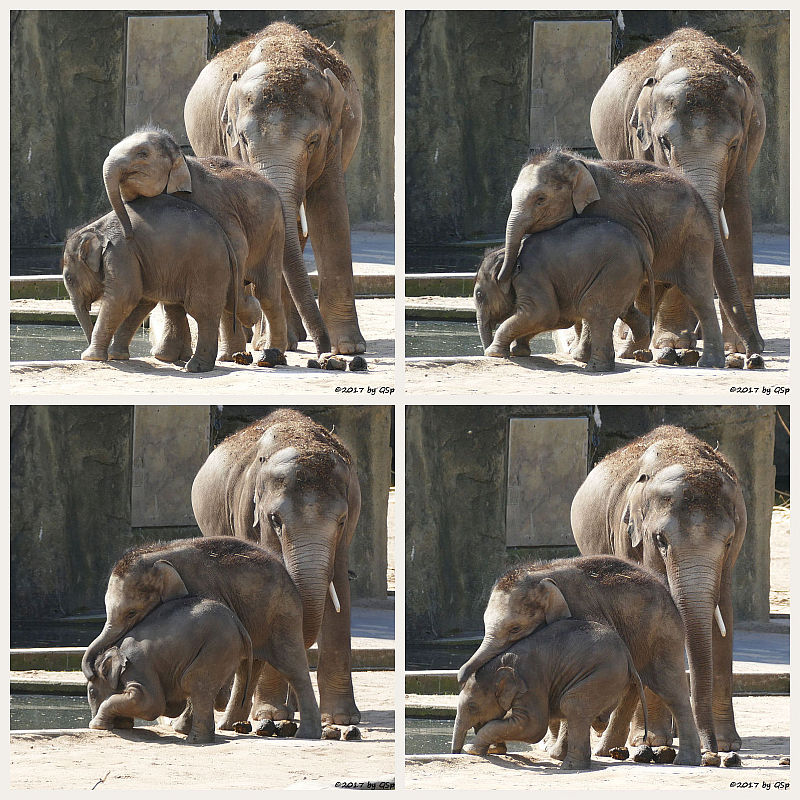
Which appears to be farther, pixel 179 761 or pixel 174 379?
pixel 174 379

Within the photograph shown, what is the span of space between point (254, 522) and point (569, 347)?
2460 mm

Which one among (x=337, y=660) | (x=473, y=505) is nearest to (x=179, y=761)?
(x=337, y=660)

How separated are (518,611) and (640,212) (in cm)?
247

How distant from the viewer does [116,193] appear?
834 centimetres

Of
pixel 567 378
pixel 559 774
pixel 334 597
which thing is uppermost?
pixel 567 378

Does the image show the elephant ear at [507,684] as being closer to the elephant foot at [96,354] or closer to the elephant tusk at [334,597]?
the elephant tusk at [334,597]

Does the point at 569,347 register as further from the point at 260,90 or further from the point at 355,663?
the point at 355,663

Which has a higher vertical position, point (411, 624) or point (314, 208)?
point (314, 208)

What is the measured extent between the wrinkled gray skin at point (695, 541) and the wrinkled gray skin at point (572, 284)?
0.62m

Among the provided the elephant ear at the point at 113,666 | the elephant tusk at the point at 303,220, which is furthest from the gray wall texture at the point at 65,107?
the elephant ear at the point at 113,666

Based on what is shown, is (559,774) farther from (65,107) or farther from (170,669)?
(65,107)

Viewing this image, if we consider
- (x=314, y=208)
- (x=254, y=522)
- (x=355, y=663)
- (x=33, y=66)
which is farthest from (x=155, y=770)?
(x=33, y=66)

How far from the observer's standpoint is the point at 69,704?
1017 cm

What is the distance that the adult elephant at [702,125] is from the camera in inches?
379
